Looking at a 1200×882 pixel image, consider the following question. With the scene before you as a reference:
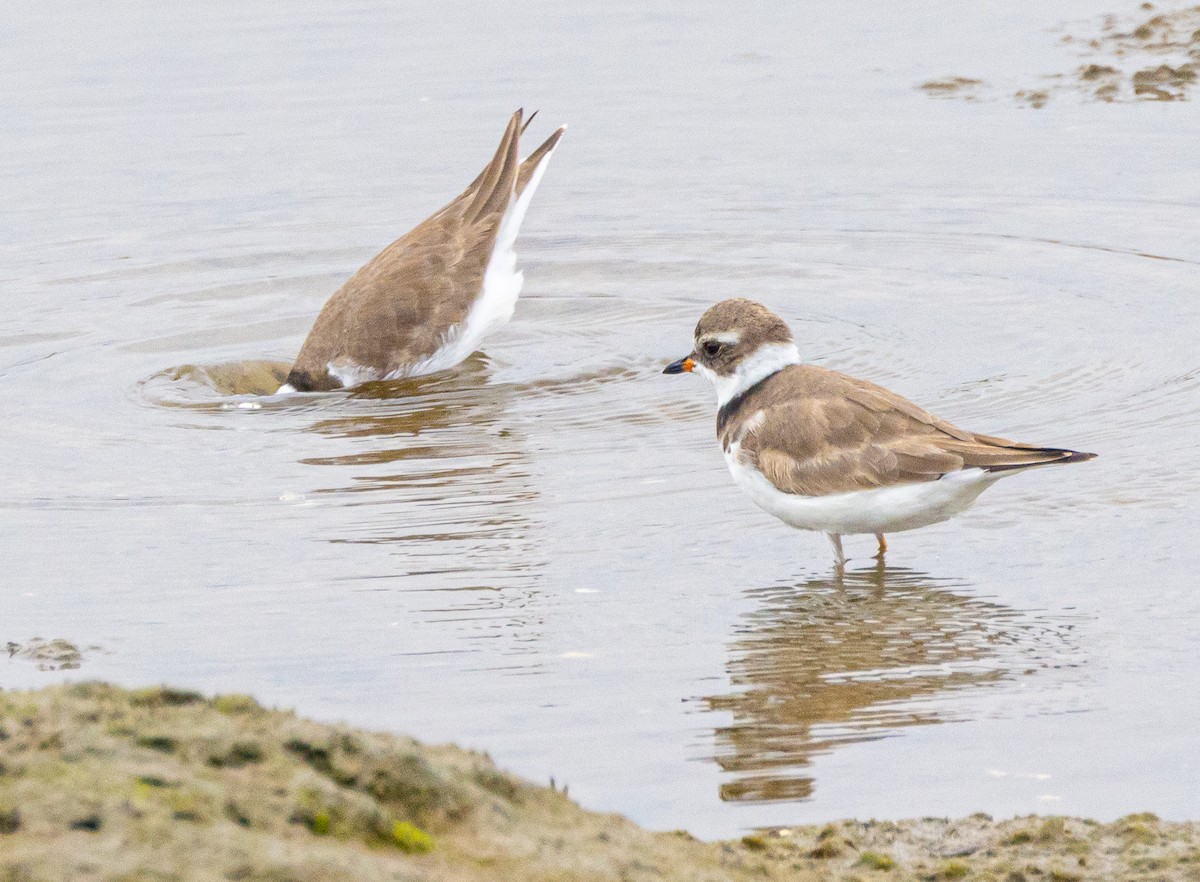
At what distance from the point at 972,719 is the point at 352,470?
411cm

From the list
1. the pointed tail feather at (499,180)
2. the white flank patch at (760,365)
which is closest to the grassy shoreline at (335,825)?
the white flank patch at (760,365)

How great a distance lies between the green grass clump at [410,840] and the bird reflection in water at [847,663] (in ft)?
5.24

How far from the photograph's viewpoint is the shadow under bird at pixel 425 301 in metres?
10.5

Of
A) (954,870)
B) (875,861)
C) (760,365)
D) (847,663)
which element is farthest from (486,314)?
(954,870)

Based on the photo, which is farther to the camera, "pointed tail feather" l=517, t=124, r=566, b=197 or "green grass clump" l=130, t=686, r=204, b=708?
"pointed tail feather" l=517, t=124, r=566, b=197

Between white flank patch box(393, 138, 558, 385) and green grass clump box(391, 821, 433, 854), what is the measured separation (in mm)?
7174

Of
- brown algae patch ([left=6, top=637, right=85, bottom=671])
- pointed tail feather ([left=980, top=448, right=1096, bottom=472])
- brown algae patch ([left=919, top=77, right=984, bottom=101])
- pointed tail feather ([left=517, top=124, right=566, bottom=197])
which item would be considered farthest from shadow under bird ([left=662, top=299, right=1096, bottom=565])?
brown algae patch ([left=919, top=77, right=984, bottom=101])

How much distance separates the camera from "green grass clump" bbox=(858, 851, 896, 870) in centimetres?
428

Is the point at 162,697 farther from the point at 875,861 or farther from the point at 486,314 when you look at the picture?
the point at 486,314

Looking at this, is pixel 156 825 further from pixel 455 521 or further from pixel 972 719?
pixel 455 521

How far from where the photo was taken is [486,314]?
429 inches

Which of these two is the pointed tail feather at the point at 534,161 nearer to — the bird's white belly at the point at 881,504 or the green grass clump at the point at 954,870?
the bird's white belly at the point at 881,504

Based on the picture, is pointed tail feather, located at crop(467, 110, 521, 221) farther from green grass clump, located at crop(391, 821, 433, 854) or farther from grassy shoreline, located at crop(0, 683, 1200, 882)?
green grass clump, located at crop(391, 821, 433, 854)

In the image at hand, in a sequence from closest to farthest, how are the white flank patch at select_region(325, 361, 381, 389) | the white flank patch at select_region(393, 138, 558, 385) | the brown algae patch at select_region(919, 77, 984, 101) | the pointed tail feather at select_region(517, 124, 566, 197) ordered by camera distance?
the white flank patch at select_region(325, 361, 381, 389) < the white flank patch at select_region(393, 138, 558, 385) < the pointed tail feather at select_region(517, 124, 566, 197) < the brown algae patch at select_region(919, 77, 984, 101)
